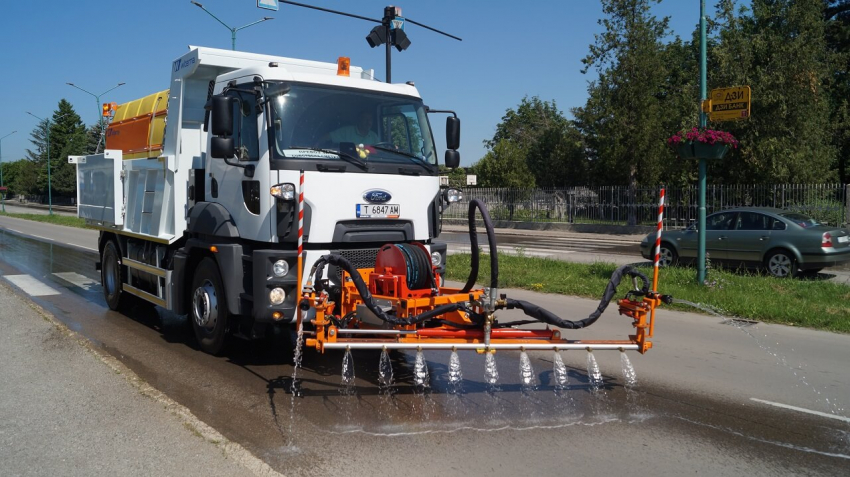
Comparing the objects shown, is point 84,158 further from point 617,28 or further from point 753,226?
point 617,28

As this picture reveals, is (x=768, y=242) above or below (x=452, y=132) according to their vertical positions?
below

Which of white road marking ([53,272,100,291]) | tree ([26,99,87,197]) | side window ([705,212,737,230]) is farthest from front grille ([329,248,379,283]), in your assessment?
tree ([26,99,87,197])

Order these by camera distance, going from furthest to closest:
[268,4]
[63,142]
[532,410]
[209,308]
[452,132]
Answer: [63,142], [268,4], [452,132], [209,308], [532,410]

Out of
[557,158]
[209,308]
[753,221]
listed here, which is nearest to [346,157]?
[209,308]

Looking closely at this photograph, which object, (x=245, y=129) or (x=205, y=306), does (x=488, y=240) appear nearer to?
(x=245, y=129)

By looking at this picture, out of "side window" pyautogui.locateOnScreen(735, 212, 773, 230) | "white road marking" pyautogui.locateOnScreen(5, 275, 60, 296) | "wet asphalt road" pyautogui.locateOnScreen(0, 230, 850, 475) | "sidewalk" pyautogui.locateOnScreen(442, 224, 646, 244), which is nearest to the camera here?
"wet asphalt road" pyautogui.locateOnScreen(0, 230, 850, 475)

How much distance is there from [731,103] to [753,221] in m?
4.56

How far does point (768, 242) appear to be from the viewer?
1477 cm

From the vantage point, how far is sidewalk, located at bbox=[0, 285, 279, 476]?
451 centimetres

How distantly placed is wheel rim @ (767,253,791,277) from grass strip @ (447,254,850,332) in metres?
0.59

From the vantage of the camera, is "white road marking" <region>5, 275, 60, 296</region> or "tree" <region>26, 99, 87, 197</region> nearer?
"white road marking" <region>5, 275, 60, 296</region>

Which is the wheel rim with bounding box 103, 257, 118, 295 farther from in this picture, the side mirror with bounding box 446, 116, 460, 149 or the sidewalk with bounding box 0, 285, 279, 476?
the side mirror with bounding box 446, 116, 460, 149

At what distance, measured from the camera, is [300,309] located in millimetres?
5914

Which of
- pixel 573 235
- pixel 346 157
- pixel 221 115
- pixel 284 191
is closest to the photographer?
pixel 284 191
